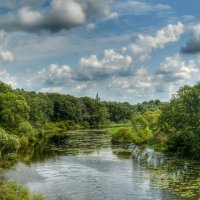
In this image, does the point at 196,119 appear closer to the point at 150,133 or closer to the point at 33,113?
the point at 150,133

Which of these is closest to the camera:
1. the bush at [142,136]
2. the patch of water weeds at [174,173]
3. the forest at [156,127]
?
the patch of water weeds at [174,173]

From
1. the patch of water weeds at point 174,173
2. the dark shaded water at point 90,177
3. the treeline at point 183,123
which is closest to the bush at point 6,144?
the dark shaded water at point 90,177

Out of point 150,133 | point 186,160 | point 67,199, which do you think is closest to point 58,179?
point 67,199

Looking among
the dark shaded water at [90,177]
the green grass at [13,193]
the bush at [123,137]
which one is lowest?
the dark shaded water at [90,177]

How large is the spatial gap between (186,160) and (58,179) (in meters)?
25.0

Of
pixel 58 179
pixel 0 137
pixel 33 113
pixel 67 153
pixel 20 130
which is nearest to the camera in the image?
pixel 58 179

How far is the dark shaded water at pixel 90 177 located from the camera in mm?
43781

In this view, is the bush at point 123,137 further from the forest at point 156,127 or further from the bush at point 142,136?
the bush at point 142,136

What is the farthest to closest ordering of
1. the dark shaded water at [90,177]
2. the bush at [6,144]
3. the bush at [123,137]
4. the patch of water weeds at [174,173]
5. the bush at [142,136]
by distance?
the bush at [123,137] < the bush at [142,136] < the bush at [6,144] < the patch of water weeds at [174,173] < the dark shaded water at [90,177]

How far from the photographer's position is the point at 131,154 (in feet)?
262

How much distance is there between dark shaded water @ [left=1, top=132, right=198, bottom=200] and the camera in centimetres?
4378

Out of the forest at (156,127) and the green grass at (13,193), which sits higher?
the forest at (156,127)

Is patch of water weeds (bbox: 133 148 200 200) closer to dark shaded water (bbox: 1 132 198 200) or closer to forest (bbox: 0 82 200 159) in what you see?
dark shaded water (bbox: 1 132 198 200)

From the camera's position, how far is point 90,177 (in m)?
54.6
